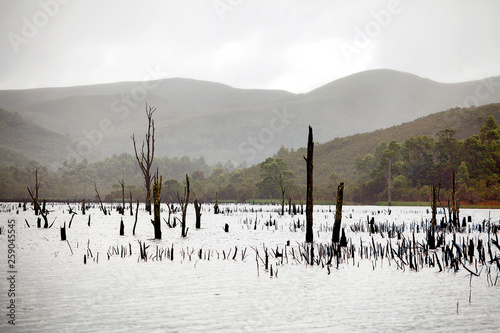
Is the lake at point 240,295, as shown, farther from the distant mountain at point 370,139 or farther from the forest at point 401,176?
the distant mountain at point 370,139

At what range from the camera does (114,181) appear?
156375mm

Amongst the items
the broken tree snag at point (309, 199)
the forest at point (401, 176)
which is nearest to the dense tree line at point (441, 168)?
the forest at point (401, 176)

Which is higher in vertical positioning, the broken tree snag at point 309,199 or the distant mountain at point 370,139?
the distant mountain at point 370,139

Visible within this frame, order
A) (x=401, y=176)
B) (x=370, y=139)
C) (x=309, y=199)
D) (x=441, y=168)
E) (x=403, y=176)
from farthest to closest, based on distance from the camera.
→ 1. (x=370, y=139)
2. (x=403, y=176)
3. (x=401, y=176)
4. (x=441, y=168)
5. (x=309, y=199)

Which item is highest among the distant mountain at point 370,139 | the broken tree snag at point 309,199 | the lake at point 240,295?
the distant mountain at point 370,139

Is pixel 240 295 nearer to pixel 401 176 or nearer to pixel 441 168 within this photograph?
pixel 401 176

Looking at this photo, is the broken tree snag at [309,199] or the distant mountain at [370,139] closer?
the broken tree snag at [309,199]

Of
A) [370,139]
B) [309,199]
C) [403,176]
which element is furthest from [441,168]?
[309,199]

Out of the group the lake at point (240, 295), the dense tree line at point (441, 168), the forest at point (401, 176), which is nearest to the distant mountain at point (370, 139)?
the forest at point (401, 176)

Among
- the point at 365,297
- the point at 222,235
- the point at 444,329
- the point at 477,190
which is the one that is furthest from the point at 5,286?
the point at 477,190

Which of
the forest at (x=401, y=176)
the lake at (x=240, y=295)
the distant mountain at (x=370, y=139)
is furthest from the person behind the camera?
the distant mountain at (x=370, y=139)

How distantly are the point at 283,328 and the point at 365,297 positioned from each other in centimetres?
271

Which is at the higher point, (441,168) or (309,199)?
(441,168)

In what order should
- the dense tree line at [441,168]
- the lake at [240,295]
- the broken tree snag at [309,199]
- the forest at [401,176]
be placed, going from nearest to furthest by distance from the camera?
the lake at [240,295] < the broken tree snag at [309,199] < the dense tree line at [441,168] < the forest at [401,176]
